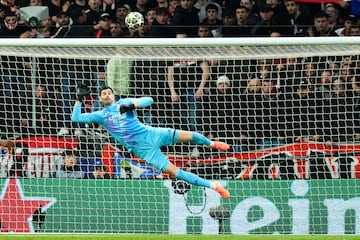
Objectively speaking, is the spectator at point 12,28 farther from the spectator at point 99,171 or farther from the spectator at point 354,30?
the spectator at point 354,30

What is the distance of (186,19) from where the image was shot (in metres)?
16.4

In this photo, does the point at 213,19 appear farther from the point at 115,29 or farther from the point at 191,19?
the point at 115,29

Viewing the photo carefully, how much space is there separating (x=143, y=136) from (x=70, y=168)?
1629 mm

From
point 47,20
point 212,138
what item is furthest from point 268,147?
point 47,20

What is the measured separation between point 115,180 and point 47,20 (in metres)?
3.38

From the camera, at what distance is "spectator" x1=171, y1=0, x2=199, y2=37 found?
1636cm

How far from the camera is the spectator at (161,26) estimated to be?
16141mm

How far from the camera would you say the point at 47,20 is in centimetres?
1672

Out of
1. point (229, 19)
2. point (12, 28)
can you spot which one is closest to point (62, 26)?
point (12, 28)

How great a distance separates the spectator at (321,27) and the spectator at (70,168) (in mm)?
4029

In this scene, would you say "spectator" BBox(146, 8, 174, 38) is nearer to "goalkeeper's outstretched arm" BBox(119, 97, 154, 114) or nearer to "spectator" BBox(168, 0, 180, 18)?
"spectator" BBox(168, 0, 180, 18)

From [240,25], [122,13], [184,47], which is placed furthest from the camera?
[122,13]

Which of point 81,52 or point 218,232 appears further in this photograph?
point 218,232

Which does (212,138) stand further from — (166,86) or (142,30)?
(142,30)
